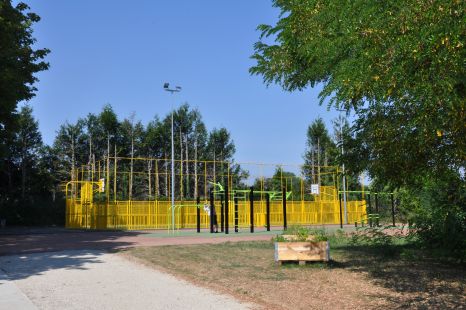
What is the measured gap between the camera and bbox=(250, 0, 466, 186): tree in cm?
454

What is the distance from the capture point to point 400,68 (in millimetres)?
4621

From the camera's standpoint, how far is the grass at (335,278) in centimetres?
779

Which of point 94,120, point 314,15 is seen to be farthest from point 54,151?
point 314,15

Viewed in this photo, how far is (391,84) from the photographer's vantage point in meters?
4.70

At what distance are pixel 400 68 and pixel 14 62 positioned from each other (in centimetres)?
1997

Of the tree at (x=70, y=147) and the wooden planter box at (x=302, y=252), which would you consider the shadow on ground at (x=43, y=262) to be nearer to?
the wooden planter box at (x=302, y=252)

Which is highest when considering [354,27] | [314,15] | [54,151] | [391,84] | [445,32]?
[54,151]

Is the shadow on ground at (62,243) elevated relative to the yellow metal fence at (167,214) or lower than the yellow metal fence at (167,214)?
lower

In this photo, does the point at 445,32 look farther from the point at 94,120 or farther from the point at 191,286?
the point at 94,120

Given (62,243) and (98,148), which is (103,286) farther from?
(98,148)

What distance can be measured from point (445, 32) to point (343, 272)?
7.16 m

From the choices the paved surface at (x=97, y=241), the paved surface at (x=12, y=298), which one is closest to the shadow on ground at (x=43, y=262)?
the paved surface at (x=12, y=298)

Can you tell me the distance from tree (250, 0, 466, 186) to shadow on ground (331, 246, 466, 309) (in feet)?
6.57

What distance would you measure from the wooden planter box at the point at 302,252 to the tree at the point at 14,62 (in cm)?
1355
